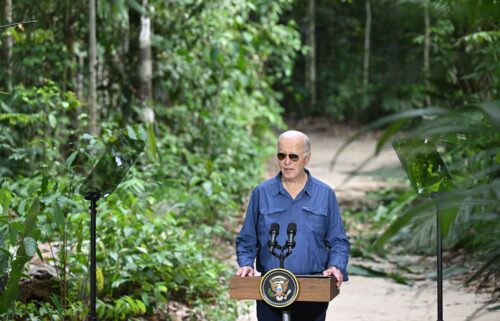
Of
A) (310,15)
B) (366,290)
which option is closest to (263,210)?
(366,290)

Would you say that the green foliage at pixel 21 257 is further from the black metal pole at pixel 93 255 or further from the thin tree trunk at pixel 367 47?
the thin tree trunk at pixel 367 47

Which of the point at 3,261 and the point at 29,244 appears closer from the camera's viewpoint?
the point at 29,244

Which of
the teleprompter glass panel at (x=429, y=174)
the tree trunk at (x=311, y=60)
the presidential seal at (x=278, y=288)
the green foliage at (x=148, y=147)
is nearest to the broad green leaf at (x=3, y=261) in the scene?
the green foliage at (x=148, y=147)

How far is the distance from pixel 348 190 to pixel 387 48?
17048 mm

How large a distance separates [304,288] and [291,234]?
0.32 metres

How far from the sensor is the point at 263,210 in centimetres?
420

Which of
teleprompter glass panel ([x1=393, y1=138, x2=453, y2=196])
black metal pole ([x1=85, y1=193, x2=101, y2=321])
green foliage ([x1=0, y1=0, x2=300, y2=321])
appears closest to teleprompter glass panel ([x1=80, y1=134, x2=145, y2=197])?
black metal pole ([x1=85, y1=193, x2=101, y2=321])

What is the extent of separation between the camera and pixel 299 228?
418 centimetres

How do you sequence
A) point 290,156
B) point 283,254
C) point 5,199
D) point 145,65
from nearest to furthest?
point 283,254 → point 290,156 → point 5,199 → point 145,65

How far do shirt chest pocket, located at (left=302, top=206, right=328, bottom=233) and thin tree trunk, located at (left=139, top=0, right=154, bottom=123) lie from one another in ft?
22.7

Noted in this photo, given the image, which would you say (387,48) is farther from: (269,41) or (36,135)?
(36,135)

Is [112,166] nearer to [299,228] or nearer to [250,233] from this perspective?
[250,233]

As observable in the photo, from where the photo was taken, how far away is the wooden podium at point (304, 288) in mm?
3684

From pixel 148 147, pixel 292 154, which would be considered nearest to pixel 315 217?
pixel 292 154
